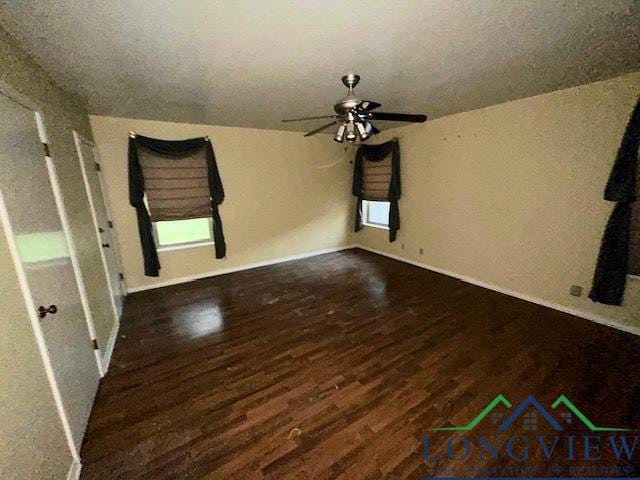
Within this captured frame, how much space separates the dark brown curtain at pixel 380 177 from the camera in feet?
14.3

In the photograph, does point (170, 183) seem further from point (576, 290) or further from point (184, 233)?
point (576, 290)

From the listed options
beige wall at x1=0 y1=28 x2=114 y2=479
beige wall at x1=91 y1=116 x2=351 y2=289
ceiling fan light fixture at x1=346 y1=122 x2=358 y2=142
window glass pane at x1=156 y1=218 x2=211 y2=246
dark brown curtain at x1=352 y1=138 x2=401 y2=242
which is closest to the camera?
beige wall at x1=0 y1=28 x2=114 y2=479

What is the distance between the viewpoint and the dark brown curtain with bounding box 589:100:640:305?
6.92ft

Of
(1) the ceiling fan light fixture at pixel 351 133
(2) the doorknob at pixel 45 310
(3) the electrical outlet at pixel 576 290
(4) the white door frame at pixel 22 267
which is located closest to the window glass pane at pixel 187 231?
(4) the white door frame at pixel 22 267

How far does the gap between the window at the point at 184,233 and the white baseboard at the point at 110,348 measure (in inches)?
56.0

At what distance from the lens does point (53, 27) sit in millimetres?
1347

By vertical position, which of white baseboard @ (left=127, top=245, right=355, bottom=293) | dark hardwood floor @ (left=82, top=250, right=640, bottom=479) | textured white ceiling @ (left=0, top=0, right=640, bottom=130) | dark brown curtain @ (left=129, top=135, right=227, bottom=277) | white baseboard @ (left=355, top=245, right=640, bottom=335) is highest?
textured white ceiling @ (left=0, top=0, right=640, bottom=130)

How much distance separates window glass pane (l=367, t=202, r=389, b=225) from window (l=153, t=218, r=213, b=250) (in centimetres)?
313

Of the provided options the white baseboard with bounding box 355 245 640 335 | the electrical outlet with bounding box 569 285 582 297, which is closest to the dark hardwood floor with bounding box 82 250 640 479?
the white baseboard with bounding box 355 245 640 335

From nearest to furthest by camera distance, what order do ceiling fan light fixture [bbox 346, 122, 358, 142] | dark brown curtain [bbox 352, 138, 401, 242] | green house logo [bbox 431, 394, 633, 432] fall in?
green house logo [bbox 431, 394, 633, 432], ceiling fan light fixture [bbox 346, 122, 358, 142], dark brown curtain [bbox 352, 138, 401, 242]

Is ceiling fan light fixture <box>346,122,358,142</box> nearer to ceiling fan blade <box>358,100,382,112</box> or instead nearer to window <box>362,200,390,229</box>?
ceiling fan blade <box>358,100,382,112</box>

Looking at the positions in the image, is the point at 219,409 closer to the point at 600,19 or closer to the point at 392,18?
the point at 392,18

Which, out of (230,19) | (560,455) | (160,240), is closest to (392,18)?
(230,19)

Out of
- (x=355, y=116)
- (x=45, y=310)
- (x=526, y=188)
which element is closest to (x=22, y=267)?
(x=45, y=310)
